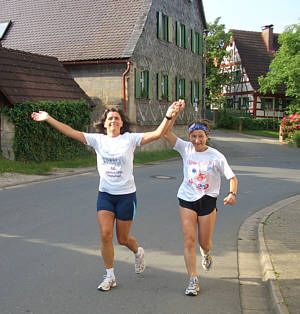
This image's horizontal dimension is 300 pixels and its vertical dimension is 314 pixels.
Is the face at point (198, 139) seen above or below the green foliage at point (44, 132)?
above

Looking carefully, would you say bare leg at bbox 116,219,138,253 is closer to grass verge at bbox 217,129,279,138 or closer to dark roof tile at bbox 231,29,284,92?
grass verge at bbox 217,129,279,138

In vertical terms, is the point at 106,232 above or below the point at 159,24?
below

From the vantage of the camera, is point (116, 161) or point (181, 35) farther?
point (181, 35)

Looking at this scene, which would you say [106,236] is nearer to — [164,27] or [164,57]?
[164,57]

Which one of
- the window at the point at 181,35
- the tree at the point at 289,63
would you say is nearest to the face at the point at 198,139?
the window at the point at 181,35

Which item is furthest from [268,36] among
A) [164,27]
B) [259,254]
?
[259,254]

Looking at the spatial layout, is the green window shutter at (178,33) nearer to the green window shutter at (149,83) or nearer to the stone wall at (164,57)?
the stone wall at (164,57)

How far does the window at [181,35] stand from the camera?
29.1 meters

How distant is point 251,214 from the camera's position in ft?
31.2

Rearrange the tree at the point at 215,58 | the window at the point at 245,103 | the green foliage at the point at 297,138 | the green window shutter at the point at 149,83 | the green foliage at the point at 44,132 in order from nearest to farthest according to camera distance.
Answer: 1. the green foliage at the point at 44,132
2. the green window shutter at the point at 149,83
3. the green foliage at the point at 297,138
4. the window at the point at 245,103
5. the tree at the point at 215,58

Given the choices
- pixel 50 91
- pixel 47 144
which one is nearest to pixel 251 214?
pixel 47 144

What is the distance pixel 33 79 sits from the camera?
794 inches

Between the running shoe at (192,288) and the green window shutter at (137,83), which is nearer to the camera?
the running shoe at (192,288)

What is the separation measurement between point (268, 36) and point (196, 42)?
89.9ft
